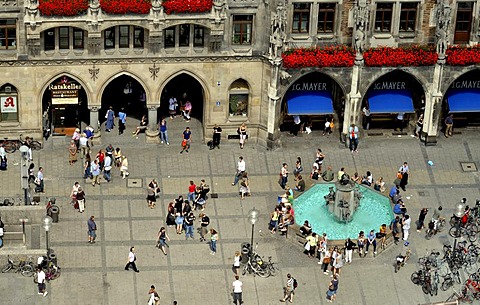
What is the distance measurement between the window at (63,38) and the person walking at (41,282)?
18458 mm

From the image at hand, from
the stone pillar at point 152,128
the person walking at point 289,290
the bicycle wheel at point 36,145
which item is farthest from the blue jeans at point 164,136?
the person walking at point 289,290

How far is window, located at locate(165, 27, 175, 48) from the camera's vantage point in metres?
111

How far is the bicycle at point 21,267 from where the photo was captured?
100625 mm

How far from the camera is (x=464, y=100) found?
117312 mm

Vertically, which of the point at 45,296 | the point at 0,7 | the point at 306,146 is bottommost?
the point at 45,296

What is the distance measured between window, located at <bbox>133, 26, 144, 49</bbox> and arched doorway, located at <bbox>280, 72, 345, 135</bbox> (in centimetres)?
1171

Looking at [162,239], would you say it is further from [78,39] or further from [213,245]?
[78,39]

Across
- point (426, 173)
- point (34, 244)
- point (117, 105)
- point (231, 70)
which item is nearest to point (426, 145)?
point (426, 173)

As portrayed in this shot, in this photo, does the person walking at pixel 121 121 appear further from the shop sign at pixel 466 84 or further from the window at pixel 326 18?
the shop sign at pixel 466 84

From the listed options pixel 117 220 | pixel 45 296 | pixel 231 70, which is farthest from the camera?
pixel 231 70

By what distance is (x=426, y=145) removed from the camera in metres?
117

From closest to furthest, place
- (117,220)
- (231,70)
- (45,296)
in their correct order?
(45,296) < (117,220) < (231,70)

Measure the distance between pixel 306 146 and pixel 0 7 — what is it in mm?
24891

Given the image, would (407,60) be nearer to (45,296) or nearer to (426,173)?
(426,173)
